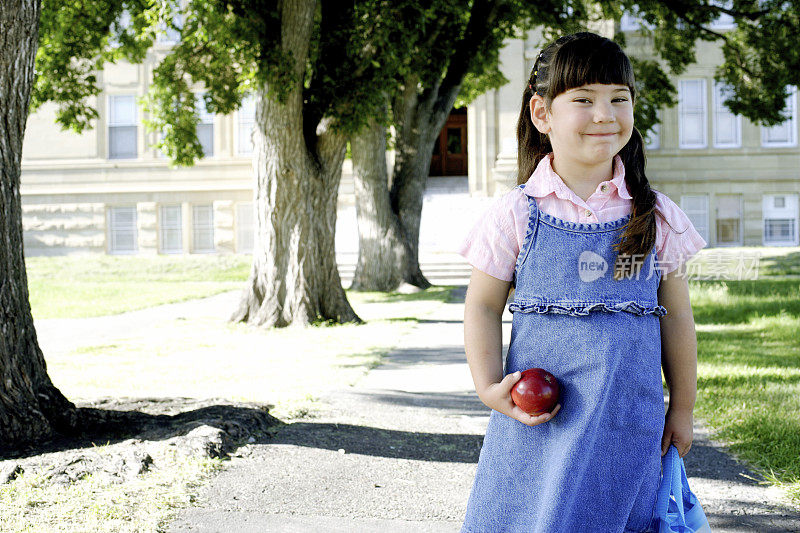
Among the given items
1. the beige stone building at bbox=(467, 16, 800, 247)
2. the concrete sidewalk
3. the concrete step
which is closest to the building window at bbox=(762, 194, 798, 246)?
the beige stone building at bbox=(467, 16, 800, 247)

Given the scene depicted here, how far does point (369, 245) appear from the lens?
18203mm

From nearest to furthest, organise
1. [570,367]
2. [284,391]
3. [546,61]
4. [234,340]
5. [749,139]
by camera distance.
A: [570,367]
[546,61]
[284,391]
[234,340]
[749,139]

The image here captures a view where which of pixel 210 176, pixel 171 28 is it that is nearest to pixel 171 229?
pixel 210 176

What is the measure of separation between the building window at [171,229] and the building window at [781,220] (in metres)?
20.7

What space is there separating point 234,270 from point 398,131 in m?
8.61

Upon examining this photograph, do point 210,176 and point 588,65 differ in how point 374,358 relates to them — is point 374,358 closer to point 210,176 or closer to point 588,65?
point 588,65

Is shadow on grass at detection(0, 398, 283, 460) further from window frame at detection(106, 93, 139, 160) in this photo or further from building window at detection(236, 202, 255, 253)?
window frame at detection(106, 93, 139, 160)

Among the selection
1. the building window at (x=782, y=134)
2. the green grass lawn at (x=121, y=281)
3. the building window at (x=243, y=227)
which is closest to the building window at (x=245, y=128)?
the building window at (x=243, y=227)

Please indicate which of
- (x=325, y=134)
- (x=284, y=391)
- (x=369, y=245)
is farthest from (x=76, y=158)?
(x=284, y=391)

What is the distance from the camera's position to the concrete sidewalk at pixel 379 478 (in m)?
3.68

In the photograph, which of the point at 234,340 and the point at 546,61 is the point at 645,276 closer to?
the point at 546,61

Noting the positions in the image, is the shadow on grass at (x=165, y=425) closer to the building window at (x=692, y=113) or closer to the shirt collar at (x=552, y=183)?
the shirt collar at (x=552, y=183)

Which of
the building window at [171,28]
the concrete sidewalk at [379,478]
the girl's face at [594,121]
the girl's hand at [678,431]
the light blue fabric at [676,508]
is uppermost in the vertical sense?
the building window at [171,28]

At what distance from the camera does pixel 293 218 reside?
11211 mm
